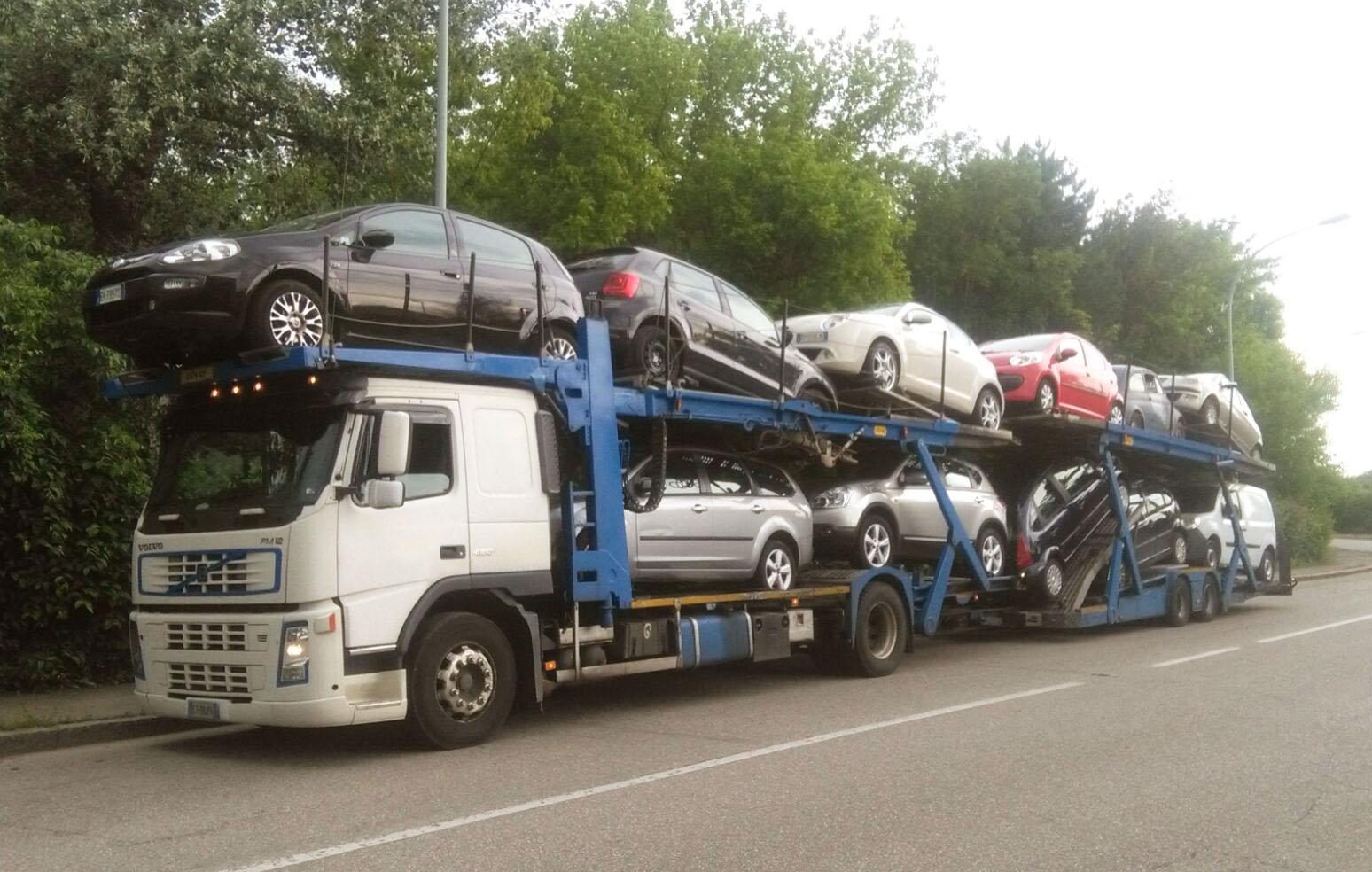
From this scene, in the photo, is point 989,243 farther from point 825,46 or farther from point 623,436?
point 623,436

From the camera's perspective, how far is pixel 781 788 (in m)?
7.06

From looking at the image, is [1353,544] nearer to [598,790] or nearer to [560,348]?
[560,348]

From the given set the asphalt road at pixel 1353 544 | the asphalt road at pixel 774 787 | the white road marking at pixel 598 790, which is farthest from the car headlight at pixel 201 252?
the asphalt road at pixel 1353 544

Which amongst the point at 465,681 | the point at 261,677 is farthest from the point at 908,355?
the point at 261,677

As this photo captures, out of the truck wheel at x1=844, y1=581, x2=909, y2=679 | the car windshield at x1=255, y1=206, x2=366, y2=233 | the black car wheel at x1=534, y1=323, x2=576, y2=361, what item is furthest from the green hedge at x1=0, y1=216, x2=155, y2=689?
the truck wheel at x1=844, y1=581, x2=909, y2=679

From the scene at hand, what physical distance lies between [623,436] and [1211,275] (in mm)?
39257

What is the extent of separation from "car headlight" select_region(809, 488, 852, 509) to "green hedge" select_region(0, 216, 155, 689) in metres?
5.93

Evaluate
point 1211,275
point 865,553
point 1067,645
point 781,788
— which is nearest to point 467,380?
point 781,788

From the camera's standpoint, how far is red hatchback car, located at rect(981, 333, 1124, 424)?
49.7 feet

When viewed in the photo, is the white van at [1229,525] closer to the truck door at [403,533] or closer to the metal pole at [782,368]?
the metal pole at [782,368]

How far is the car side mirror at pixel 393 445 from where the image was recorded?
7750 millimetres

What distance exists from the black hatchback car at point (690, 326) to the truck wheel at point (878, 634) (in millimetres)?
1892

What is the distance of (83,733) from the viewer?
29.9ft

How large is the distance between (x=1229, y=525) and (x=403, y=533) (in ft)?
49.6
